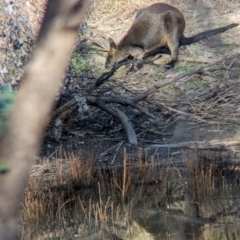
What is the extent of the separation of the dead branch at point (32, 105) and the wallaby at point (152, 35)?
32.8ft

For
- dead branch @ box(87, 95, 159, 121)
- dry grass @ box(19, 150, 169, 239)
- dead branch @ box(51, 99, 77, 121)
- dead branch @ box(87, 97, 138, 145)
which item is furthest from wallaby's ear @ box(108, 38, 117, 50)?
dry grass @ box(19, 150, 169, 239)

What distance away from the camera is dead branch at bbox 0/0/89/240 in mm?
1069

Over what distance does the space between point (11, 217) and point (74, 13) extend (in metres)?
0.35

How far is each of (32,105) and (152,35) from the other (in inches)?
399

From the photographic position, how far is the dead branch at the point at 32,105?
3.51ft

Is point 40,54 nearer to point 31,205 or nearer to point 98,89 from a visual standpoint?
point 31,205

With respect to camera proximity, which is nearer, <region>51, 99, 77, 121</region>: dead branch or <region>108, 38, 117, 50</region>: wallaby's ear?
<region>51, 99, 77, 121</region>: dead branch

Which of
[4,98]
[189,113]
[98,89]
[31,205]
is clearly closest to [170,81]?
[189,113]

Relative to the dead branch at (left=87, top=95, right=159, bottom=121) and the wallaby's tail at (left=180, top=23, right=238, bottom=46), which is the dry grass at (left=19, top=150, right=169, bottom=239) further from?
the wallaby's tail at (left=180, top=23, right=238, bottom=46)

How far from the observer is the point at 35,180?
672 cm

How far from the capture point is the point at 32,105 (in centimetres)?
107

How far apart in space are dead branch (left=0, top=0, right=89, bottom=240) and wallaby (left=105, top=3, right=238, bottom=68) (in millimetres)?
9991

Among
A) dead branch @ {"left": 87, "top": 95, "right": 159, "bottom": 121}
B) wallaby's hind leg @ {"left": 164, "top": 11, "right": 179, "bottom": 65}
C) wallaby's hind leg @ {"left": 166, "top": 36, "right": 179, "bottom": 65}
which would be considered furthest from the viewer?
wallaby's hind leg @ {"left": 166, "top": 36, "right": 179, "bottom": 65}

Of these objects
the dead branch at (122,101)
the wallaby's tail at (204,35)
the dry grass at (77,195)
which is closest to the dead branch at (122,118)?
the dead branch at (122,101)
